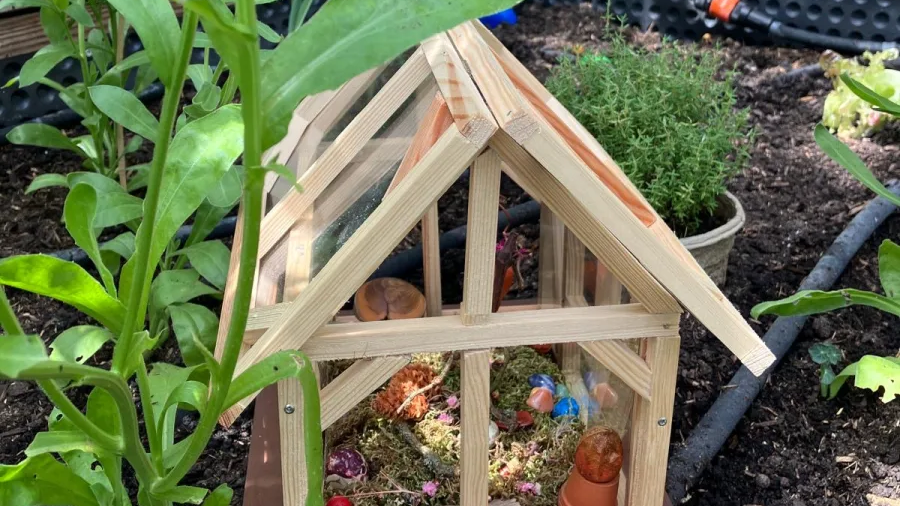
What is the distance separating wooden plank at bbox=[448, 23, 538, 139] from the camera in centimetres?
97

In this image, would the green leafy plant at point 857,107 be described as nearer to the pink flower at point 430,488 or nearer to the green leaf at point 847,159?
the green leaf at point 847,159

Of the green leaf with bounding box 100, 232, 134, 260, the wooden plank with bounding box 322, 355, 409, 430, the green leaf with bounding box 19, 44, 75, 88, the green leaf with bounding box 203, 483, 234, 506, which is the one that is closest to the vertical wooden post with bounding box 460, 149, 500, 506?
the wooden plank with bounding box 322, 355, 409, 430

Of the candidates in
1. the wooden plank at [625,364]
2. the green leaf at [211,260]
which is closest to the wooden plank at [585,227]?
the wooden plank at [625,364]

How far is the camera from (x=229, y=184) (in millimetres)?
1492

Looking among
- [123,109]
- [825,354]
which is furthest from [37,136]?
[825,354]

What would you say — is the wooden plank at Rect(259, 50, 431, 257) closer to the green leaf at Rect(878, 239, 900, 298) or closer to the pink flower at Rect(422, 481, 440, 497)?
the pink flower at Rect(422, 481, 440, 497)

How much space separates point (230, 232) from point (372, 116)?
1246 mm

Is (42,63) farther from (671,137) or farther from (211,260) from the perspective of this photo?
(671,137)

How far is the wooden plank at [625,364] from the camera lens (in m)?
1.21

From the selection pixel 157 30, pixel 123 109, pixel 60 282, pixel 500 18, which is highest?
pixel 500 18

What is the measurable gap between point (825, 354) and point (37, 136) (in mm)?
2003

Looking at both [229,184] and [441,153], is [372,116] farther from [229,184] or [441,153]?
[441,153]

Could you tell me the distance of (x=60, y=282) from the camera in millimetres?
868

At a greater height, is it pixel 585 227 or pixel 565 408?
pixel 585 227
